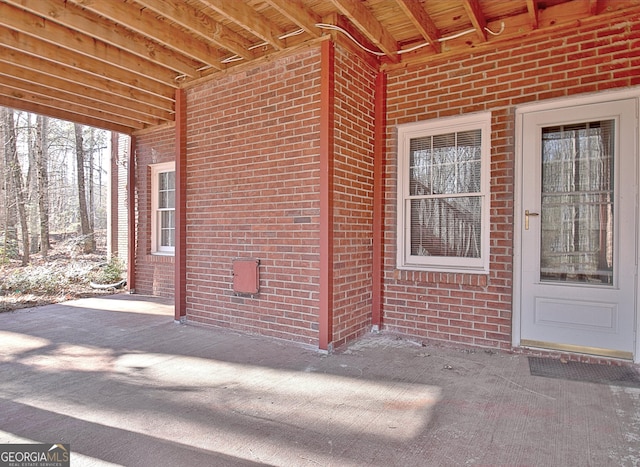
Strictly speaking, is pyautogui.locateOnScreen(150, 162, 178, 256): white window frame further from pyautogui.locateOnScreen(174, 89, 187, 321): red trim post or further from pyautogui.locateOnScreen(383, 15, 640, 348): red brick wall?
pyautogui.locateOnScreen(383, 15, 640, 348): red brick wall

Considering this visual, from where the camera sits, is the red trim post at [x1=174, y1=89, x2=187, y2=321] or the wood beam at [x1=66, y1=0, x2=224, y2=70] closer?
the wood beam at [x1=66, y1=0, x2=224, y2=70]

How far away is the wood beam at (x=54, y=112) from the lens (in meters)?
4.98

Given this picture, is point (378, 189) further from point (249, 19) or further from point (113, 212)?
point (113, 212)

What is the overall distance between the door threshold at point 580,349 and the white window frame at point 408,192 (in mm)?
746

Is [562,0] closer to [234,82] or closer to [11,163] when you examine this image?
[234,82]

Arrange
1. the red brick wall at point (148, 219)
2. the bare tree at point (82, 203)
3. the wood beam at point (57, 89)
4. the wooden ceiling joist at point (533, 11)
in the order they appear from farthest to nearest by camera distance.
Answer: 1. the bare tree at point (82, 203)
2. the red brick wall at point (148, 219)
3. the wood beam at point (57, 89)
4. the wooden ceiling joist at point (533, 11)

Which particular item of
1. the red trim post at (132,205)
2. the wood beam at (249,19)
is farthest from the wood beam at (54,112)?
the wood beam at (249,19)

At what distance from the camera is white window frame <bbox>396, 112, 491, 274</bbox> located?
→ 358 cm

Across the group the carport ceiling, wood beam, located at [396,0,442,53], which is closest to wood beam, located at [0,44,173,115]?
the carport ceiling

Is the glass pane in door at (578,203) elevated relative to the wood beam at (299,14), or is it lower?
lower

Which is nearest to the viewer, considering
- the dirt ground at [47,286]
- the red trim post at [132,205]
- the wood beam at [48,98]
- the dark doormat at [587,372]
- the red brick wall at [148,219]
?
the dark doormat at [587,372]

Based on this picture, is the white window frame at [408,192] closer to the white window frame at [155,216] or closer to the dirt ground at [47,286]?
the white window frame at [155,216]

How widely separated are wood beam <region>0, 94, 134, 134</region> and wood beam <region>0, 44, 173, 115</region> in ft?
2.97

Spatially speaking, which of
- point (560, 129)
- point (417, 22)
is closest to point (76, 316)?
point (417, 22)
